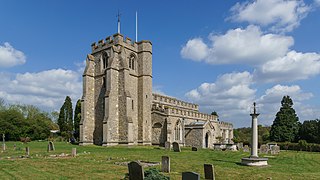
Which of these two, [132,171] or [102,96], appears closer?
[132,171]

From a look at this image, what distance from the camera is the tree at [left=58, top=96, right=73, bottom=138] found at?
204 feet

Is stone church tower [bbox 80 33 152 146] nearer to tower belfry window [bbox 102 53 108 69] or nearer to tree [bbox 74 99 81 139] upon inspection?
tower belfry window [bbox 102 53 108 69]

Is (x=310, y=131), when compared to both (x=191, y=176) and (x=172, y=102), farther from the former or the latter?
(x=191, y=176)

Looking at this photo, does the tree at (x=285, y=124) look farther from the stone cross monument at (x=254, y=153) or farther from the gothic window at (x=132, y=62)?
the stone cross monument at (x=254, y=153)

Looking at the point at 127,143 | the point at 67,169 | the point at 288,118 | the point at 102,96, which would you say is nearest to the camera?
the point at 67,169

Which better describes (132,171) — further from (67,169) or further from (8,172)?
(8,172)

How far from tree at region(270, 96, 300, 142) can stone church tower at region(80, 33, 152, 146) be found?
89.1 ft

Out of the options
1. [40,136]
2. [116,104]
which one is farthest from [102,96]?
[40,136]

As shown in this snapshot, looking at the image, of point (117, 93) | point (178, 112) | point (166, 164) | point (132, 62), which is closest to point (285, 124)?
point (178, 112)

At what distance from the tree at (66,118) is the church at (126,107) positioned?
81.3 feet

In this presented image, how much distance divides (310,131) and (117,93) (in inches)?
1480

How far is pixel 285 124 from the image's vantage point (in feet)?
167

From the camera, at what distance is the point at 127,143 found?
35.3 metres

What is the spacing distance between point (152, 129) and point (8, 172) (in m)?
27.6
